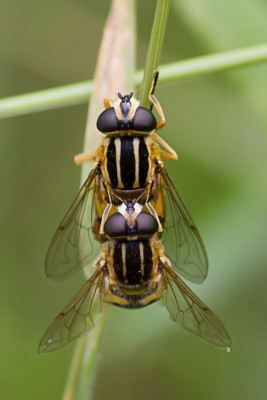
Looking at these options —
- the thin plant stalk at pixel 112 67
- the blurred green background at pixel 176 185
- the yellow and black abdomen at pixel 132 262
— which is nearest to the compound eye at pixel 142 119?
the thin plant stalk at pixel 112 67

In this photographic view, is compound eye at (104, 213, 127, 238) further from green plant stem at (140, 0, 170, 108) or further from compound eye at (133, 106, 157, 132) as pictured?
green plant stem at (140, 0, 170, 108)

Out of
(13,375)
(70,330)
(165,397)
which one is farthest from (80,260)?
(165,397)

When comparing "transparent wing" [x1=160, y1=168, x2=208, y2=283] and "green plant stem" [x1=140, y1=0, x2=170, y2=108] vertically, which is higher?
"green plant stem" [x1=140, y1=0, x2=170, y2=108]

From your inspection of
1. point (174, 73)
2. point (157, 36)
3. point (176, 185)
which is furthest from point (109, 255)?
point (176, 185)

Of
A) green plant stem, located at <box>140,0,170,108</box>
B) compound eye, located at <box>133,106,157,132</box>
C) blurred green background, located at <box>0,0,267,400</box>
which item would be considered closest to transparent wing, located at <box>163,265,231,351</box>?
compound eye, located at <box>133,106,157,132</box>

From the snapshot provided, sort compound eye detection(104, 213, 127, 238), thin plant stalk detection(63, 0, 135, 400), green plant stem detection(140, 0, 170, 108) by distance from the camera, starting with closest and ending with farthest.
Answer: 1. green plant stem detection(140, 0, 170, 108)
2. compound eye detection(104, 213, 127, 238)
3. thin plant stalk detection(63, 0, 135, 400)

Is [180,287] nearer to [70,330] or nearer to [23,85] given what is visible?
[70,330]

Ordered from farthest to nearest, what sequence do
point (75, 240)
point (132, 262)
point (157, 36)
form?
point (75, 240) → point (132, 262) → point (157, 36)

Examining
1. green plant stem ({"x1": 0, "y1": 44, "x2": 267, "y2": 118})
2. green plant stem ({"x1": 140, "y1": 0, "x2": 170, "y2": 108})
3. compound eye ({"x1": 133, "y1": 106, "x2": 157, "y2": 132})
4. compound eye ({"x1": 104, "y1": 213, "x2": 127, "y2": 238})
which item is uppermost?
green plant stem ({"x1": 0, "y1": 44, "x2": 267, "y2": 118})

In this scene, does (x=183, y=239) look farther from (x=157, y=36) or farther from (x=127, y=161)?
(x=157, y=36)
